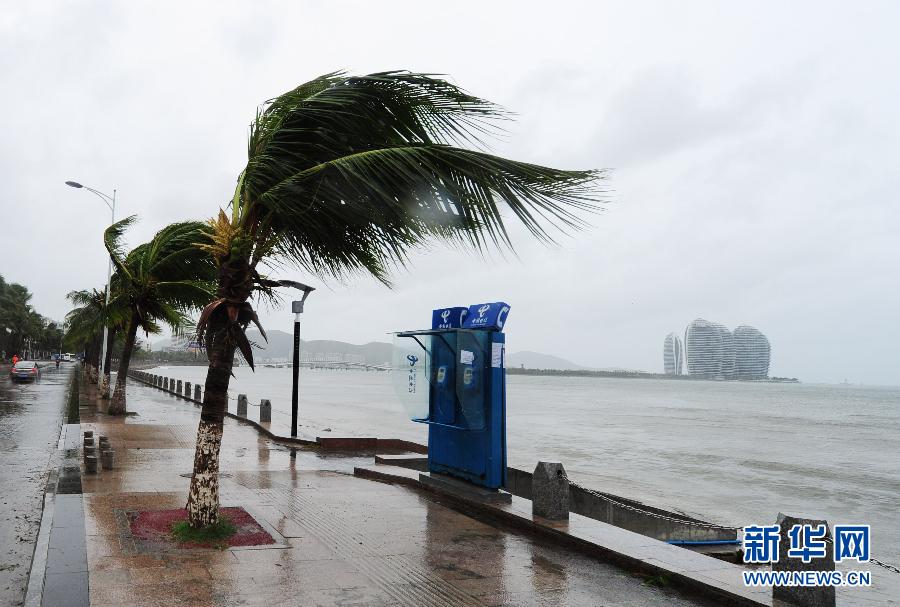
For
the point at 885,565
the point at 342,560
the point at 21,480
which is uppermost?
the point at 342,560

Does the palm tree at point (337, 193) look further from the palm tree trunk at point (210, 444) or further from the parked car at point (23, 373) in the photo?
the parked car at point (23, 373)

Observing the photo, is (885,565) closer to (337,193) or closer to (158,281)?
(337,193)

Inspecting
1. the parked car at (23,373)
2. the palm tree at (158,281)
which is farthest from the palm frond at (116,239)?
the parked car at (23,373)

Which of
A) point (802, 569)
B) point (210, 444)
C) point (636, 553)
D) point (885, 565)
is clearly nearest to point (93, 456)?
point (210, 444)

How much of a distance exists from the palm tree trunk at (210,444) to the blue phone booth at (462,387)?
11.3 ft

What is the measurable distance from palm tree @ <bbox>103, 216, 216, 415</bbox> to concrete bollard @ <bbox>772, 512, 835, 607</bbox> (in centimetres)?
1418

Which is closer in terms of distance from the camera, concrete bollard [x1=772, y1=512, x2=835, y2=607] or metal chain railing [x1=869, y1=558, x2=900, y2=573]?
concrete bollard [x1=772, y1=512, x2=835, y2=607]

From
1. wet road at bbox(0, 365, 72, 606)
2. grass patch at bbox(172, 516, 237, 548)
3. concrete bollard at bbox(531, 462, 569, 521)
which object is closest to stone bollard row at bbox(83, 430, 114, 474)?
wet road at bbox(0, 365, 72, 606)

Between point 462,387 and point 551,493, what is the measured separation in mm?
2392

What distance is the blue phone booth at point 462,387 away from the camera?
9.21m

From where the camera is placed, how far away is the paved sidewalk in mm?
5445

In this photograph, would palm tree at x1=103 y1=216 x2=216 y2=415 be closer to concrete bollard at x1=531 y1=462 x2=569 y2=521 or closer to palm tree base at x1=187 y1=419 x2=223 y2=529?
palm tree base at x1=187 y1=419 x2=223 y2=529

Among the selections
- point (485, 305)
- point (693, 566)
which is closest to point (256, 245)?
point (485, 305)

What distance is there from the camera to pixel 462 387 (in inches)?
384
